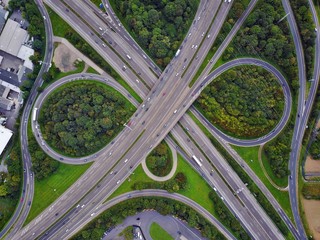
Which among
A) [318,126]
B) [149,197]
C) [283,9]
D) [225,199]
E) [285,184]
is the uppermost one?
[283,9]

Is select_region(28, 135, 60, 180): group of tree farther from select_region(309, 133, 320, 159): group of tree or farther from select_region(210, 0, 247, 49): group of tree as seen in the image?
select_region(309, 133, 320, 159): group of tree

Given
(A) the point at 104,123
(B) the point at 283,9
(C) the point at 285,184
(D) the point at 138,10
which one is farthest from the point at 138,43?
(C) the point at 285,184

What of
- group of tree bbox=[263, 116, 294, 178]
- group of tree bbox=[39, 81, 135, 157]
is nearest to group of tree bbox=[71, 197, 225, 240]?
group of tree bbox=[39, 81, 135, 157]

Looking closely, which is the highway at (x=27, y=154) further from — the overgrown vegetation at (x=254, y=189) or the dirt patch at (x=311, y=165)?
the dirt patch at (x=311, y=165)

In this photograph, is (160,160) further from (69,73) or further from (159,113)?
(69,73)

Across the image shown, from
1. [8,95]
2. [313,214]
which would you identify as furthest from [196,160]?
[8,95]

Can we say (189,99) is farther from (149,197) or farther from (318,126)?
(318,126)
